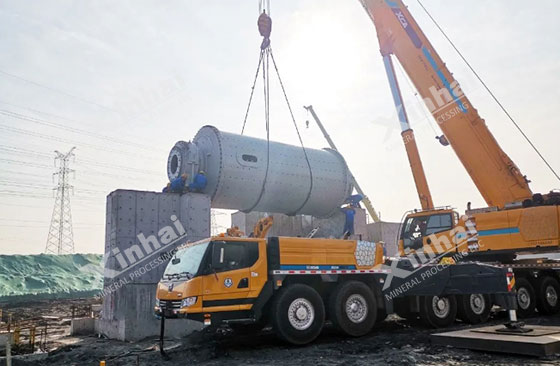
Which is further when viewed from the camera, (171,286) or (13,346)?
(13,346)

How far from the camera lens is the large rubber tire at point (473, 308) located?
41.8 feet

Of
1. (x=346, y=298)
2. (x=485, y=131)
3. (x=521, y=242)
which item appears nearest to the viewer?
(x=346, y=298)

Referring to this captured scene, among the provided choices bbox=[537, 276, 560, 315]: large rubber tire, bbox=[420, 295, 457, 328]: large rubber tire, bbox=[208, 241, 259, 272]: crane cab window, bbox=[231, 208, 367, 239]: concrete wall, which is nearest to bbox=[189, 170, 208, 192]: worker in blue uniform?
bbox=[231, 208, 367, 239]: concrete wall

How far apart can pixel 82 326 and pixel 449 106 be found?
44.0 feet

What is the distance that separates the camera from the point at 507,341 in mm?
Answer: 7922

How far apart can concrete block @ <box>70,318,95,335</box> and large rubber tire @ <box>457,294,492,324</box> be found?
10.8 m

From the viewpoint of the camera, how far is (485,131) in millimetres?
14766

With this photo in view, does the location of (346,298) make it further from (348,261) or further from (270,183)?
(270,183)

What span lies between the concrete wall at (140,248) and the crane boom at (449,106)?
8.23 m

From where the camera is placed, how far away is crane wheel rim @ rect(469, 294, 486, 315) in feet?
42.4

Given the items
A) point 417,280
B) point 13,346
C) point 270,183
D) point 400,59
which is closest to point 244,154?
point 270,183

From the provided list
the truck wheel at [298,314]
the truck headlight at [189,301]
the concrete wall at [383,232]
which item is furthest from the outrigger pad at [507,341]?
the concrete wall at [383,232]

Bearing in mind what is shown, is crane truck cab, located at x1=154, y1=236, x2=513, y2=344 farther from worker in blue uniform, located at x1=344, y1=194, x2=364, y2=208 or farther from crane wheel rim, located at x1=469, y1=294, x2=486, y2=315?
worker in blue uniform, located at x1=344, y1=194, x2=364, y2=208

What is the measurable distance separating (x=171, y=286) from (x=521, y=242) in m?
9.21
